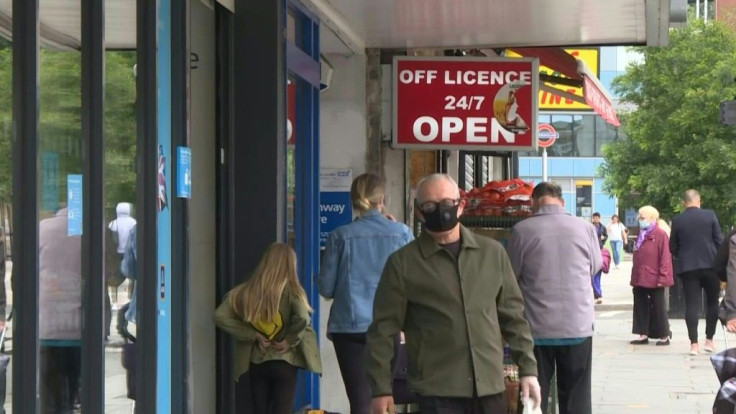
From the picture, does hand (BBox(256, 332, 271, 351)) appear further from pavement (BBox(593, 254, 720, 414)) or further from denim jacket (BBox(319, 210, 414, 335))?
pavement (BBox(593, 254, 720, 414))

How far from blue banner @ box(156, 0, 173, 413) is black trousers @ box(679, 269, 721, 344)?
29.6 ft

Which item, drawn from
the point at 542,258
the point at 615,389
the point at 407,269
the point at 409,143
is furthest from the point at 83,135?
the point at 615,389

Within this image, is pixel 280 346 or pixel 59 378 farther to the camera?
pixel 280 346

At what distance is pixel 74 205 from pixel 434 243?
1.56m

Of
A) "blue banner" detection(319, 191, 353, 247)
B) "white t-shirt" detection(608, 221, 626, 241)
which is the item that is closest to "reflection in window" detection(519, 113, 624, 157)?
"white t-shirt" detection(608, 221, 626, 241)

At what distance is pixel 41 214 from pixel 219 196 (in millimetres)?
2575

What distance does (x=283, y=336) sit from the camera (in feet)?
22.1

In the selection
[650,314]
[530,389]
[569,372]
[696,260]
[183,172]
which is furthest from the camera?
[650,314]

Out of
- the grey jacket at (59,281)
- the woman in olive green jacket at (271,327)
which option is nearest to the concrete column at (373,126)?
the woman in olive green jacket at (271,327)

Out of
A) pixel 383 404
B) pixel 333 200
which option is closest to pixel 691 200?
pixel 333 200

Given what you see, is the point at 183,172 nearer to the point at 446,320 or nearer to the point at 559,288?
the point at 446,320

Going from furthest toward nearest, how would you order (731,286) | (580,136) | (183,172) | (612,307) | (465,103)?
(580,136) < (612,307) < (465,103) < (731,286) < (183,172)

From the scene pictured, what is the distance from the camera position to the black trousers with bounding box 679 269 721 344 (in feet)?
46.3

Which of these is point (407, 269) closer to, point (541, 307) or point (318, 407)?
point (541, 307)
